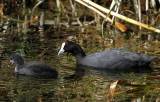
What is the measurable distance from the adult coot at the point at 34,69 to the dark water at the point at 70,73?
0.50 feet

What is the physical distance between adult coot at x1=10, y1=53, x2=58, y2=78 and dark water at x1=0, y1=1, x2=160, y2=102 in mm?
151

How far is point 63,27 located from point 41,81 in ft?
19.3

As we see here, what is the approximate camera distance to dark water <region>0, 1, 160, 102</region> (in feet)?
23.8

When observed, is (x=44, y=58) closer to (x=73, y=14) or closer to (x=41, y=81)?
(x=41, y=81)

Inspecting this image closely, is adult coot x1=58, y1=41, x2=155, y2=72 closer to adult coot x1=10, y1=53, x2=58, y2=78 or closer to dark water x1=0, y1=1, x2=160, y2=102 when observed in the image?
dark water x1=0, y1=1, x2=160, y2=102

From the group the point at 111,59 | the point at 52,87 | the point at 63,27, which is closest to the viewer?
the point at 52,87

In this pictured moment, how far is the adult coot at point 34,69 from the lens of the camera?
8555 mm

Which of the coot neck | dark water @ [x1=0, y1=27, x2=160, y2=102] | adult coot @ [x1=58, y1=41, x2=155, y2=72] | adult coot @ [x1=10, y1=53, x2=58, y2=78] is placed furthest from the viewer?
the coot neck

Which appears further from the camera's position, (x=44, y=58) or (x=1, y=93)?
(x=44, y=58)

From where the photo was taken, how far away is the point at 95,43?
38.7 ft

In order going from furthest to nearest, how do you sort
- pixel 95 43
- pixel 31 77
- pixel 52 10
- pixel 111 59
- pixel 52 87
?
pixel 52 10
pixel 95 43
pixel 111 59
pixel 31 77
pixel 52 87

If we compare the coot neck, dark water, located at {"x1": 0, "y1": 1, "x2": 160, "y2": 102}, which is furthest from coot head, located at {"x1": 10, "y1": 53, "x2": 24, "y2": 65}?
the coot neck

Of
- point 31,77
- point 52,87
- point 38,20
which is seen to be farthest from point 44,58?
point 38,20

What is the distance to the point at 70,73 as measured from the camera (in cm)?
910
